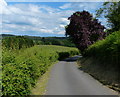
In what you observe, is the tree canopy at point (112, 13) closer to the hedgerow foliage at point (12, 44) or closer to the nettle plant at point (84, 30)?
the nettle plant at point (84, 30)

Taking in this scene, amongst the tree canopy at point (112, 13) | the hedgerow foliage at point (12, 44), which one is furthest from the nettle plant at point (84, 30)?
the hedgerow foliage at point (12, 44)

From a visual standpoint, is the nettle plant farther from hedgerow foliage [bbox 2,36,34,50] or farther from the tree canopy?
hedgerow foliage [bbox 2,36,34,50]

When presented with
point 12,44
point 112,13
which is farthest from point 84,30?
point 12,44

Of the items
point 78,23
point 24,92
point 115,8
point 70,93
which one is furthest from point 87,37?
point 24,92

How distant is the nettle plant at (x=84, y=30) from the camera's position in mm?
36469

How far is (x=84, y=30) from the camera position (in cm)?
3653

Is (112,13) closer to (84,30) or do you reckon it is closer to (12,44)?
(84,30)

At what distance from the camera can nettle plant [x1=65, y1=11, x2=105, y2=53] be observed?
36.5 m

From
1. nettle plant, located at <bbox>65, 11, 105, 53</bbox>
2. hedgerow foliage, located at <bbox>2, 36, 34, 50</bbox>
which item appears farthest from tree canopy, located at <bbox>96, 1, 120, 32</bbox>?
hedgerow foliage, located at <bbox>2, 36, 34, 50</bbox>

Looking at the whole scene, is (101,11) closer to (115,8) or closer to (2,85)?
(115,8)

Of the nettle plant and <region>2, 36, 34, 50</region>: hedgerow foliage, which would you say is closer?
<region>2, 36, 34, 50</region>: hedgerow foliage

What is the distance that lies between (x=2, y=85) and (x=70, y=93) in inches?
188

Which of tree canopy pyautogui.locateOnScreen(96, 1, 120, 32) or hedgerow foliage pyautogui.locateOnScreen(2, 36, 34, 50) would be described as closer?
hedgerow foliage pyautogui.locateOnScreen(2, 36, 34, 50)

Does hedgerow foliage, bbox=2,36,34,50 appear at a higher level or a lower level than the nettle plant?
lower
